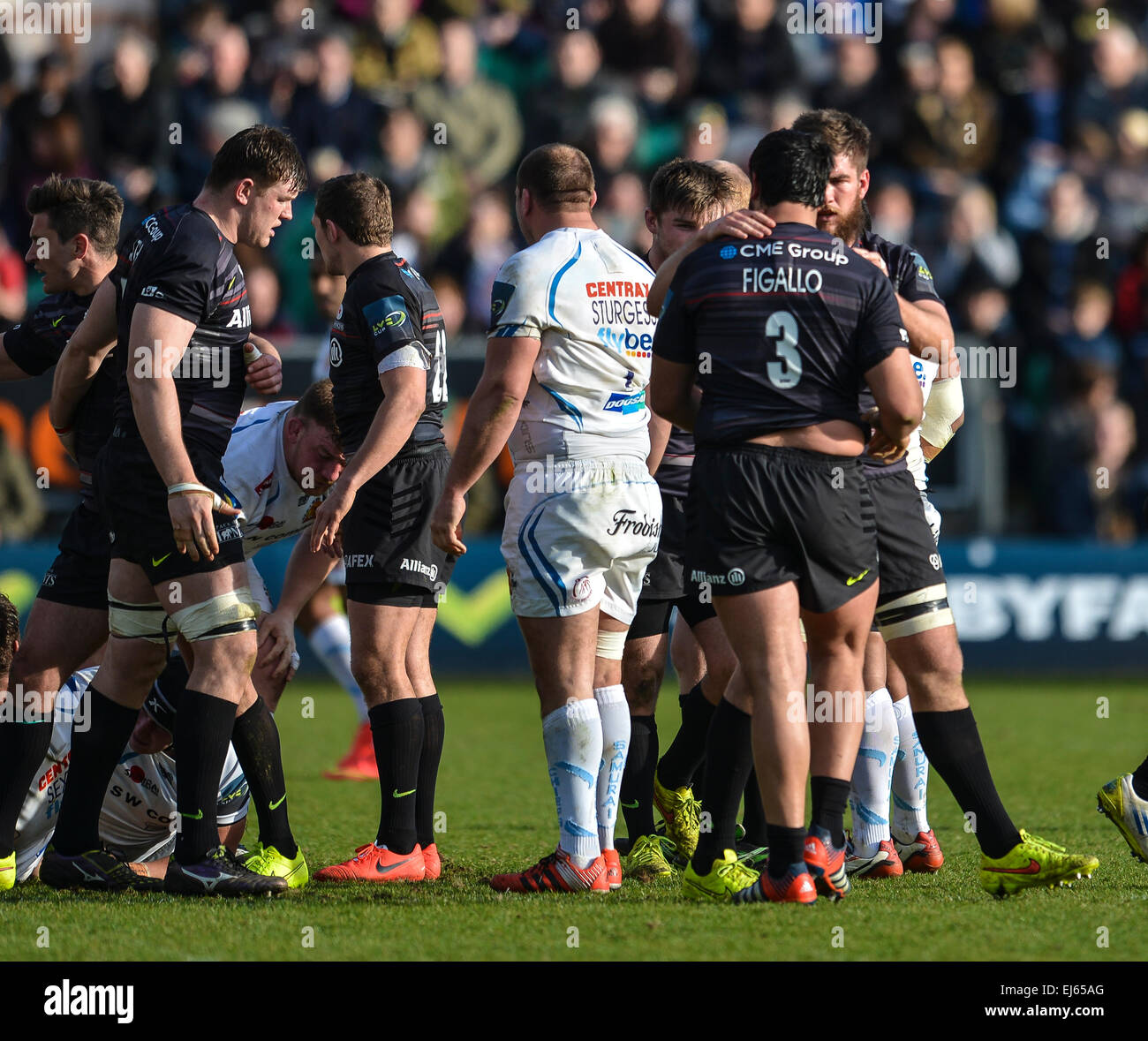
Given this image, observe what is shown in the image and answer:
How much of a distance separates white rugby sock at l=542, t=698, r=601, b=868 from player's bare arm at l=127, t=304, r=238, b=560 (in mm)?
1326

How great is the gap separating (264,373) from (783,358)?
190 cm

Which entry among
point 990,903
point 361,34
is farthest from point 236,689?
point 361,34

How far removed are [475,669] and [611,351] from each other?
25.1ft

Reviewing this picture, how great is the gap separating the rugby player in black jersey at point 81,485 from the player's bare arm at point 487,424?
1314 millimetres

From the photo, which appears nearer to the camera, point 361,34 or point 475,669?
point 475,669

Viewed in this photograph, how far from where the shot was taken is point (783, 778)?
513 cm

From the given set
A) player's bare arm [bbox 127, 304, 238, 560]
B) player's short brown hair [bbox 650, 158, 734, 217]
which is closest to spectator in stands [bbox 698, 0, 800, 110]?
player's short brown hair [bbox 650, 158, 734, 217]

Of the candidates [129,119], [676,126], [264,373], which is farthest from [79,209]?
[676,126]

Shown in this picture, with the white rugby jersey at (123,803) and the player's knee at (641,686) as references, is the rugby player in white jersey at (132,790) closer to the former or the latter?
the white rugby jersey at (123,803)

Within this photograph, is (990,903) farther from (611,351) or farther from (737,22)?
(737,22)

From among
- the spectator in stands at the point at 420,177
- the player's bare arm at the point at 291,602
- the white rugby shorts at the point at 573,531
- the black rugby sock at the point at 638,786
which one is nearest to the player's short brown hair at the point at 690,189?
the white rugby shorts at the point at 573,531

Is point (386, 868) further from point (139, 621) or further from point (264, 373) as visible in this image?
point (264, 373)

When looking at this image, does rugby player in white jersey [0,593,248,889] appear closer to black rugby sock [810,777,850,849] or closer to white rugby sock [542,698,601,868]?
white rugby sock [542,698,601,868]

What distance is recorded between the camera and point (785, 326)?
205 inches
